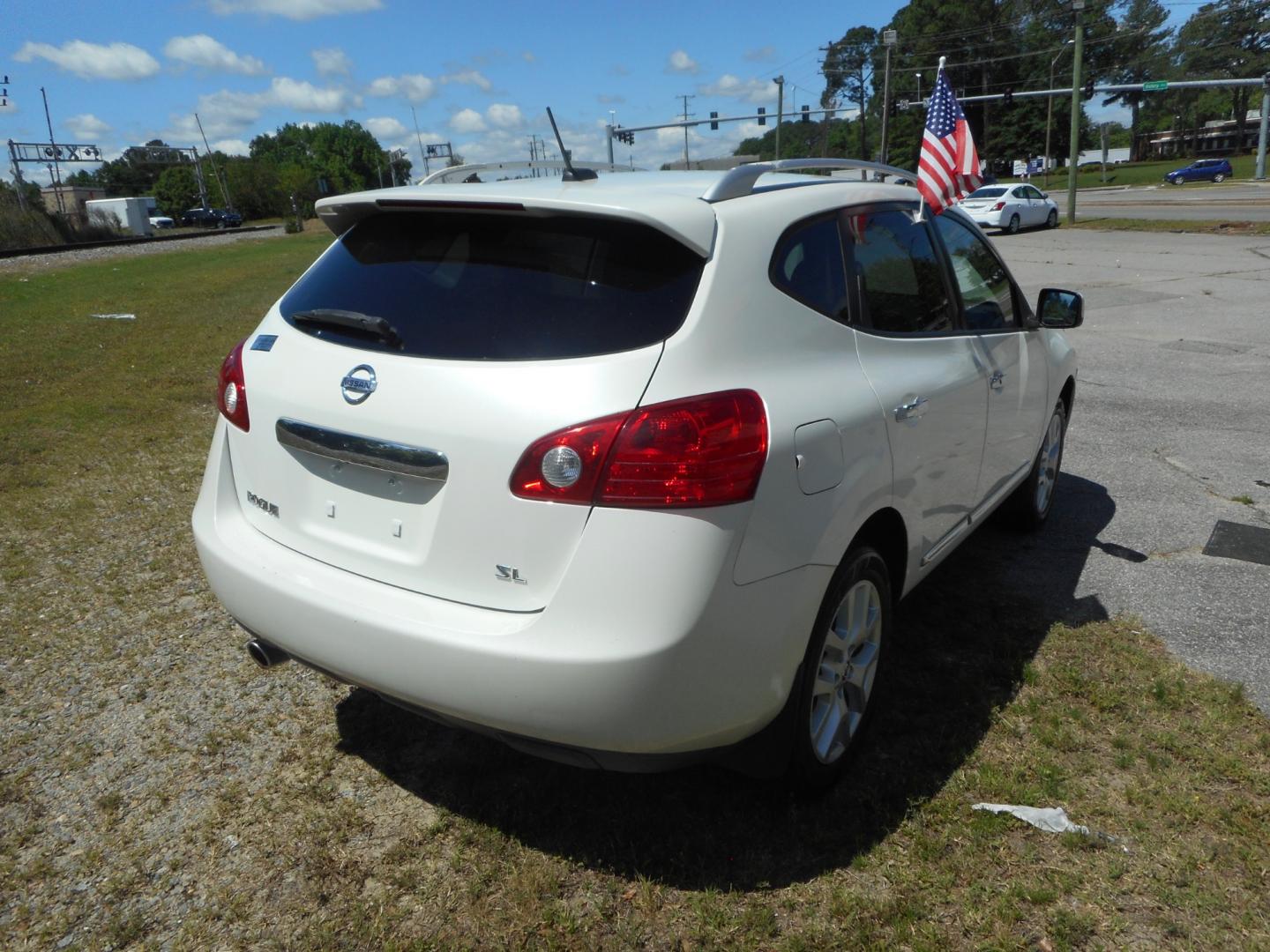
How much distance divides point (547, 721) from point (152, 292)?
20.2 metres

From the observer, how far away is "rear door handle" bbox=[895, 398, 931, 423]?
3.02 meters

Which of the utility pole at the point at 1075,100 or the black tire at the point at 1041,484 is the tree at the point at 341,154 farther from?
the black tire at the point at 1041,484

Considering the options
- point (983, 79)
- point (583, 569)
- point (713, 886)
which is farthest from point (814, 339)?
point (983, 79)

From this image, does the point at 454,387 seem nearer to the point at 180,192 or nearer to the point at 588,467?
the point at 588,467

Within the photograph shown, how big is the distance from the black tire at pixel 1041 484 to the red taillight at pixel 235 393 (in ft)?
11.7

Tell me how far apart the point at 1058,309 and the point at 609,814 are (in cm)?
325

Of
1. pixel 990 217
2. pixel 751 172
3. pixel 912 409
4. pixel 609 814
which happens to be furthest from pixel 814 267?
pixel 990 217

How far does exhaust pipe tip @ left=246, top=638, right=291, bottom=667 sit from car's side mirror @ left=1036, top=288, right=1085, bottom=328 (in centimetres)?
367

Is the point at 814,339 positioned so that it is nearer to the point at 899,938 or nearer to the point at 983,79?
the point at 899,938

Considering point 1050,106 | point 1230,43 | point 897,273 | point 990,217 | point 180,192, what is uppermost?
point 1230,43

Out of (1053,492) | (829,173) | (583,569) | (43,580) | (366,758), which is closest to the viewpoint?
(583,569)

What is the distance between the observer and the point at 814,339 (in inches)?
109

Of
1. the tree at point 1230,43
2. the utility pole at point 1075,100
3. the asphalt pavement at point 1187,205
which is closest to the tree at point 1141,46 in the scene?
the tree at point 1230,43

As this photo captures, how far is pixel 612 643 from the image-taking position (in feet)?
7.31
